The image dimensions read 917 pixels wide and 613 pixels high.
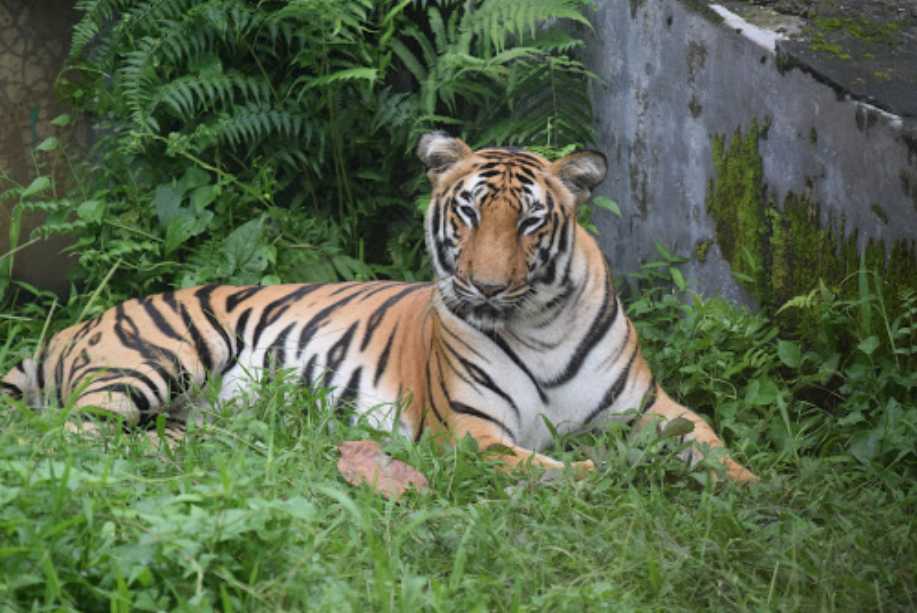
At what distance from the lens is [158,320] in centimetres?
528

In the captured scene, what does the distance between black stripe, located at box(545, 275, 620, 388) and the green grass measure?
27cm

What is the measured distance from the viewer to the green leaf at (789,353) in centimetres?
472

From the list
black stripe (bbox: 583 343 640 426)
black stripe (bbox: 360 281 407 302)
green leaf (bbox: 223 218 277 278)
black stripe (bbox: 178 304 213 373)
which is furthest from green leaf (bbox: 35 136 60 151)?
black stripe (bbox: 583 343 640 426)

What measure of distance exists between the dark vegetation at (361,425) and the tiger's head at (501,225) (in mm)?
568

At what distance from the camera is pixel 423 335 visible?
496 cm

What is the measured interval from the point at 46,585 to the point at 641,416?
235 cm

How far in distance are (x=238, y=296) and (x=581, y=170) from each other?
1.58 meters

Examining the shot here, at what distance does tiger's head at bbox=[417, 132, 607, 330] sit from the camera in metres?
4.44

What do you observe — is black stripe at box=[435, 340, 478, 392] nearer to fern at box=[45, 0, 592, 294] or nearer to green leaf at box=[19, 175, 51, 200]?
fern at box=[45, 0, 592, 294]

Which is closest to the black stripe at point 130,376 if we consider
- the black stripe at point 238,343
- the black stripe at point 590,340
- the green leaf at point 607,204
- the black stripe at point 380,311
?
the black stripe at point 238,343

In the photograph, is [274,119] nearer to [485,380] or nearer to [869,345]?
[485,380]

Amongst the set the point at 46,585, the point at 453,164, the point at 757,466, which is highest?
the point at 453,164

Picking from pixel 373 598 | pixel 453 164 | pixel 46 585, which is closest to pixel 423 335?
pixel 453 164

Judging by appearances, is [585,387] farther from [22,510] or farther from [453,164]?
[22,510]
